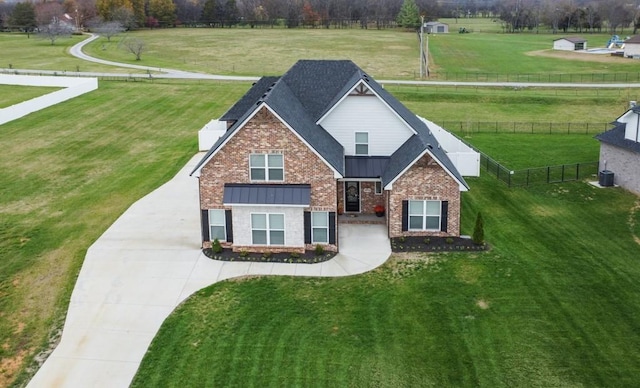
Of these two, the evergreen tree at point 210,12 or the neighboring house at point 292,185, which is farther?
the evergreen tree at point 210,12

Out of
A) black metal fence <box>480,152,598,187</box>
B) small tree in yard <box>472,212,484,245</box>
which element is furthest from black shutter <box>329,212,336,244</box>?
black metal fence <box>480,152,598,187</box>

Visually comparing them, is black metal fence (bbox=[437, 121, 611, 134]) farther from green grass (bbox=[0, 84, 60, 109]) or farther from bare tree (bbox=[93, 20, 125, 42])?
bare tree (bbox=[93, 20, 125, 42])

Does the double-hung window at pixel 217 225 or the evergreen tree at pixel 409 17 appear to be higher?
the evergreen tree at pixel 409 17

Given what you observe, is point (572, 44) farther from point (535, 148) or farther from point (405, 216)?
point (405, 216)

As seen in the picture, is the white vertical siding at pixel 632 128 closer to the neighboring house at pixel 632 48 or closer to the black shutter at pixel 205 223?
the black shutter at pixel 205 223

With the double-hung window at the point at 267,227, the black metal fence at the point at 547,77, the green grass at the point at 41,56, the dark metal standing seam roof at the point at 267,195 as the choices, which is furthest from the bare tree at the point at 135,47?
the double-hung window at the point at 267,227

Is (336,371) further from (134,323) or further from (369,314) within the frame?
(134,323)
